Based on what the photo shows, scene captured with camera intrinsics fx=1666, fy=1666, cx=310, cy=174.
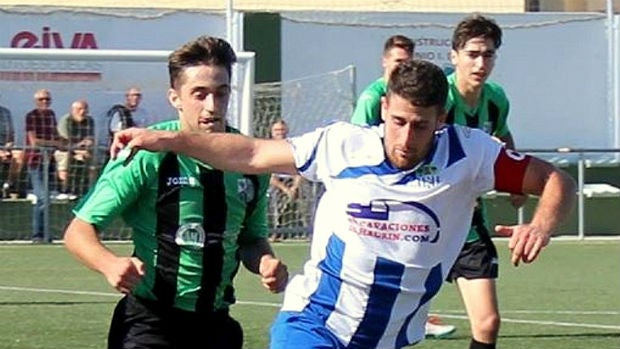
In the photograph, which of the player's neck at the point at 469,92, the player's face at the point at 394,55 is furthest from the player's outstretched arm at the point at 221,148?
the player's face at the point at 394,55

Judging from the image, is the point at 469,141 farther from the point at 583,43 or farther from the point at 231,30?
the point at 583,43

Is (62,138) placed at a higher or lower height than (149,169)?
lower

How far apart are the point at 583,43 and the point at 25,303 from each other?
1195cm

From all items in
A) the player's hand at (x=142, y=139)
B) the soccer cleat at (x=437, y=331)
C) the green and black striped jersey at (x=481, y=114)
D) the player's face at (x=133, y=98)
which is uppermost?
the player's hand at (x=142, y=139)

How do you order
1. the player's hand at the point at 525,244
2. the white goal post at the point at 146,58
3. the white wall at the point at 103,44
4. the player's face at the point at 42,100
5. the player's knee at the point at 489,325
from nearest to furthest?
the player's hand at the point at 525,244
the player's knee at the point at 489,325
the white goal post at the point at 146,58
the player's face at the point at 42,100
the white wall at the point at 103,44

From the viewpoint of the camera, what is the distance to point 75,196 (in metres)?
18.9

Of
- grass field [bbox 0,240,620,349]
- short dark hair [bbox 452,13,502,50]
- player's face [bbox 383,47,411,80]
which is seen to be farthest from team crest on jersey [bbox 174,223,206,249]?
grass field [bbox 0,240,620,349]

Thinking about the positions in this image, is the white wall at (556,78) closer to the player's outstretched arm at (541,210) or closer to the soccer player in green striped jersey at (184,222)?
the soccer player in green striped jersey at (184,222)

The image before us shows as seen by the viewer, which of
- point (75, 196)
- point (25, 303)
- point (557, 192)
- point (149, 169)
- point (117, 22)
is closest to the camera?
point (557, 192)

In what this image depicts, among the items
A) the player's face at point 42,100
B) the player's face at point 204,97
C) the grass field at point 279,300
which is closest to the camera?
the player's face at point 204,97

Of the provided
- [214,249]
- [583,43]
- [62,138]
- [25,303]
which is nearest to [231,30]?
[62,138]

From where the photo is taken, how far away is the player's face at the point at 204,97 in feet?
19.2

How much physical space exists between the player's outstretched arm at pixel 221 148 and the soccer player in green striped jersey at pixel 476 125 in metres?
3.02

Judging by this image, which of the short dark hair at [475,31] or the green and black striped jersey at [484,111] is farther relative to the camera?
the green and black striped jersey at [484,111]
